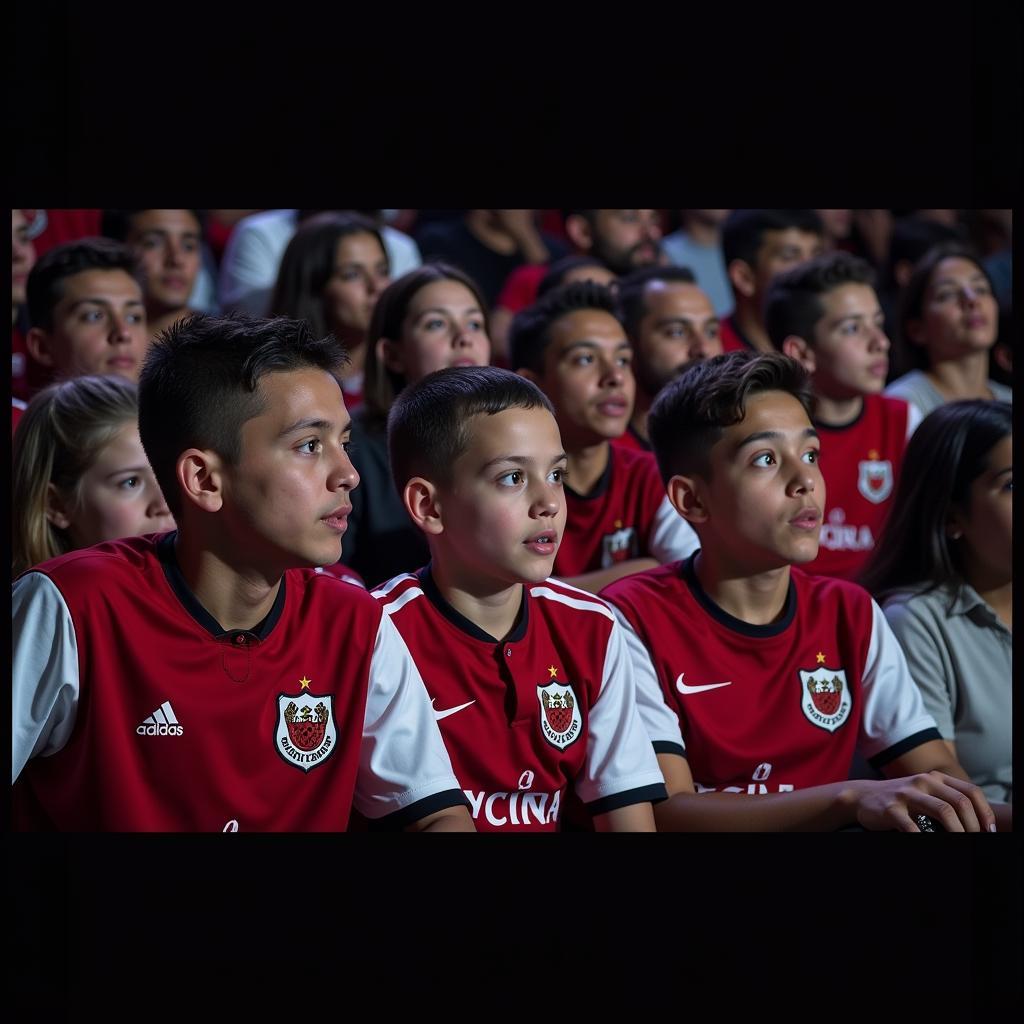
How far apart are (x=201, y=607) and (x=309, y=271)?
1.78 metres

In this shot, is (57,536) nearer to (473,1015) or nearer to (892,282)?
(473,1015)

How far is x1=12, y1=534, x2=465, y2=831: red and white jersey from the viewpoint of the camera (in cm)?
144

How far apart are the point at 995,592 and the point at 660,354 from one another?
1042mm

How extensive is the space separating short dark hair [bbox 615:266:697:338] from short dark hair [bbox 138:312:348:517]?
1480 millimetres

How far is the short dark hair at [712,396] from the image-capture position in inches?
72.7

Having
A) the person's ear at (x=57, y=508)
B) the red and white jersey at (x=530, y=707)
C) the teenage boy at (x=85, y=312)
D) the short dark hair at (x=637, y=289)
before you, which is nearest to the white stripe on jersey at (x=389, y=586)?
the red and white jersey at (x=530, y=707)

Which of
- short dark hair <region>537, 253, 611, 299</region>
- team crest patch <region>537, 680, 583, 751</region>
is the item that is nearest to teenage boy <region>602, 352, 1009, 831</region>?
team crest patch <region>537, 680, 583, 751</region>

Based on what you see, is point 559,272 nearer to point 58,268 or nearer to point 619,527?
point 619,527

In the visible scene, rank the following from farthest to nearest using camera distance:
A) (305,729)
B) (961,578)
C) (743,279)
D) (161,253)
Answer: (743,279), (161,253), (961,578), (305,729)

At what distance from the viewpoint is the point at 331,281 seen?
317 centimetres

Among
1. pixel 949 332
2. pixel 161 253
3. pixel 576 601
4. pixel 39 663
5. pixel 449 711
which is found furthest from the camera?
pixel 161 253

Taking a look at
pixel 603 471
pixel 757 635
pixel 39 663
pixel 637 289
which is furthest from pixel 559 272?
pixel 39 663

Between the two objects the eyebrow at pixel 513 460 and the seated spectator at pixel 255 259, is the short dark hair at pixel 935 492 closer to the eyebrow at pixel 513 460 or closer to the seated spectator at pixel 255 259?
the eyebrow at pixel 513 460

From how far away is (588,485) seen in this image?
2.42m
